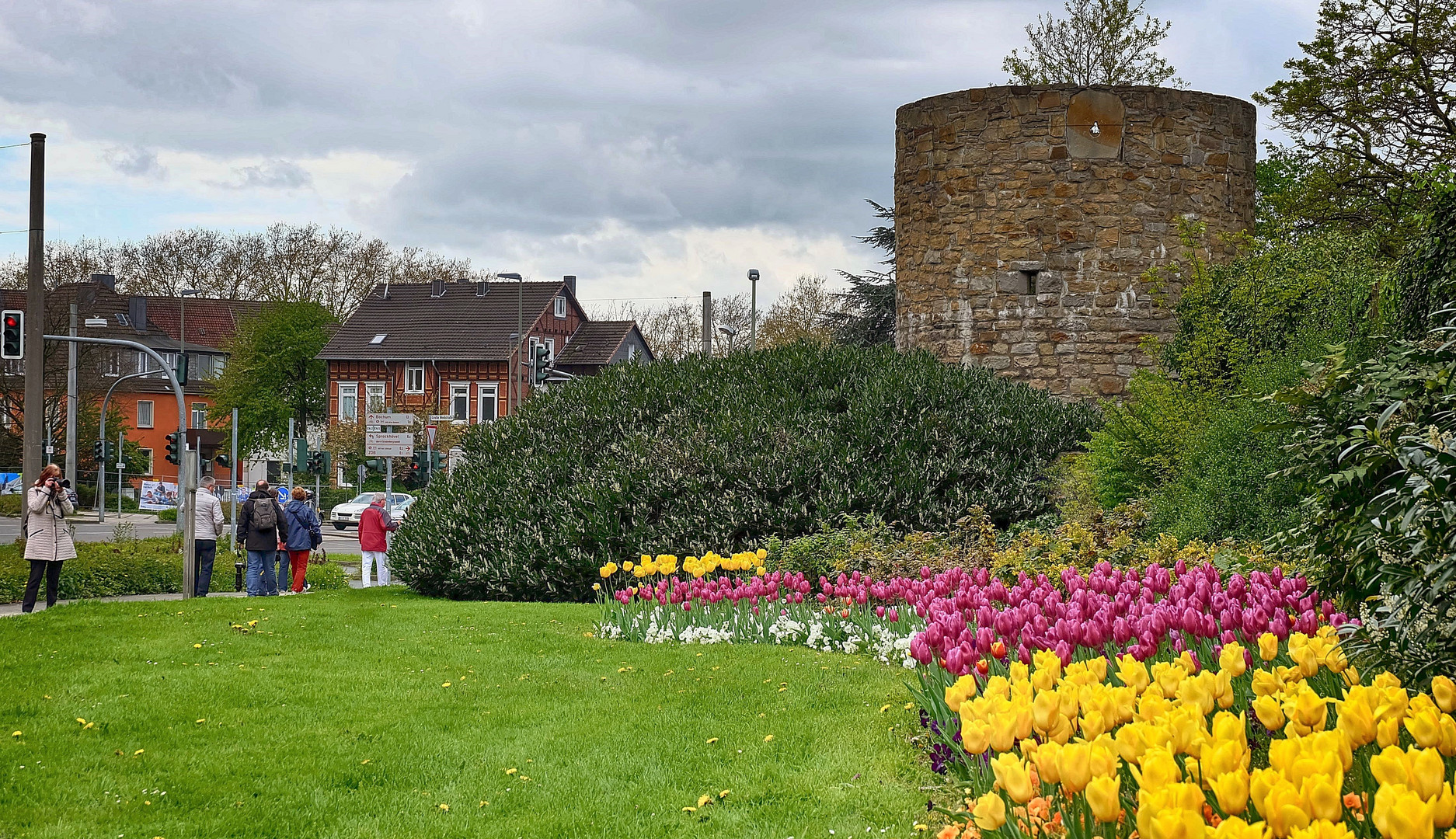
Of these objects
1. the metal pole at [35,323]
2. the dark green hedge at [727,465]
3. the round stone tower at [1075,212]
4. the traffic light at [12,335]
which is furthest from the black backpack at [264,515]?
the round stone tower at [1075,212]

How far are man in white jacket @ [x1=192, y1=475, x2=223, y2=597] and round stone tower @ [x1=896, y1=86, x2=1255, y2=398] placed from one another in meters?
9.77

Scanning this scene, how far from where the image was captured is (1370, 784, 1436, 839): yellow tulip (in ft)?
7.42

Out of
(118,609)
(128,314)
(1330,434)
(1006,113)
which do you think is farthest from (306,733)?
(128,314)

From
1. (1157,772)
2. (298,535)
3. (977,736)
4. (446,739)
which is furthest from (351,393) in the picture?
(1157,772)

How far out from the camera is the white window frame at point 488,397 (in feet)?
214

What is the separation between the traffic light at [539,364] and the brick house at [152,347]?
30.2 metres

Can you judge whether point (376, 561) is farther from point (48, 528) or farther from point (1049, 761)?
point (1049, 761)

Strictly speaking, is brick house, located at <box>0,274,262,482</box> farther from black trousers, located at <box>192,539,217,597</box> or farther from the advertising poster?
black trousers, located at <box>192,539,217,597</box>

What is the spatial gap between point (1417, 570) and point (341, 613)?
10.6 metres

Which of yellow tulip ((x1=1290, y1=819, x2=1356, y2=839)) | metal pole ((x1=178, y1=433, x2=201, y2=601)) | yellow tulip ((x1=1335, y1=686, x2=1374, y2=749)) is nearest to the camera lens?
yellow tulip ((x1=1290, y1=819, x2=1356, y2=839))

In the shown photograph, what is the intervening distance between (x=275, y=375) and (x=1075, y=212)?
55995mm

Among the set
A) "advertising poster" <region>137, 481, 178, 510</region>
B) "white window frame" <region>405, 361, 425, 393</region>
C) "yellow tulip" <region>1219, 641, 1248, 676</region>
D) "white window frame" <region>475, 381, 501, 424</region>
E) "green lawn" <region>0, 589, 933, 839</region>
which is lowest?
"advertising poster" <region>137, 481, 178, 510</region>

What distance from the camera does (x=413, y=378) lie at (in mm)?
66000

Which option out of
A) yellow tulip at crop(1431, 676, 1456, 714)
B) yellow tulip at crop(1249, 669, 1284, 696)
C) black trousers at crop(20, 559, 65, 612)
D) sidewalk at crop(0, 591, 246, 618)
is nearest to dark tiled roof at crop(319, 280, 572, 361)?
sidewalk at crop(0, 591, 246, 618)
